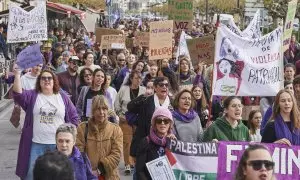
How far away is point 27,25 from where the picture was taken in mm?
12969

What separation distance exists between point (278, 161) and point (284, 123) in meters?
0.44

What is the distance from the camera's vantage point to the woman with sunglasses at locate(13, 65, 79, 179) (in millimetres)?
7602

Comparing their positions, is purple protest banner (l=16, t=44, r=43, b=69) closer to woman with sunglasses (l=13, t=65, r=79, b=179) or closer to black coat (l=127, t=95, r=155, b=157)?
woman with sunglasses (l=13, t=65, r=79, b=179)

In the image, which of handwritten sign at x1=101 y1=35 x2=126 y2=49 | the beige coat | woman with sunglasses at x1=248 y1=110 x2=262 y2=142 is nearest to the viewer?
the beige coat

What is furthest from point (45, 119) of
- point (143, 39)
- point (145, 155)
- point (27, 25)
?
point (143, 39)

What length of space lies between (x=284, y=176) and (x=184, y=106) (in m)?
1.42

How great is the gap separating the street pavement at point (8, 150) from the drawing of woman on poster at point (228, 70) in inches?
92.9

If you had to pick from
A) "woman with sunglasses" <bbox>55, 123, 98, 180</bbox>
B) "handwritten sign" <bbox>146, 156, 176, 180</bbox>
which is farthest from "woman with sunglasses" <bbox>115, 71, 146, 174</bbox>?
"woman with sunglasses" <bbox>55, 123, 98, 180</bbox>

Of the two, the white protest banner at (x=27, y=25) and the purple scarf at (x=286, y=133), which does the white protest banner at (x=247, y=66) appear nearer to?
the purple scarf at (x=286, y=133)

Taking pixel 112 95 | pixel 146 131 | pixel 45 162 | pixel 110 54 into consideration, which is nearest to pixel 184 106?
pixel 146 131

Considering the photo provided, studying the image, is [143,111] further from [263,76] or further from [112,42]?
[112,42]

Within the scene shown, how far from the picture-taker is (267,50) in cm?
892

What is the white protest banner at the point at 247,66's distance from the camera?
857 cm

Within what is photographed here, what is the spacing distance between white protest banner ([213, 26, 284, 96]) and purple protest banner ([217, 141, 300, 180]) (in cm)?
187
